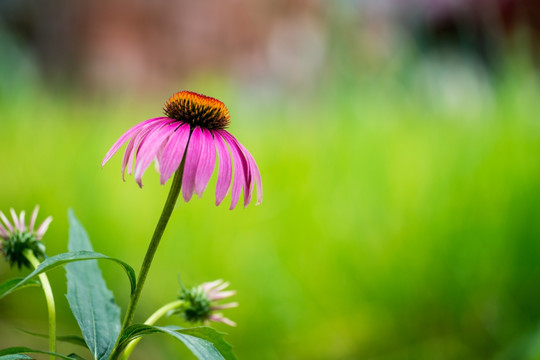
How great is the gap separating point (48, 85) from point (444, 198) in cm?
212

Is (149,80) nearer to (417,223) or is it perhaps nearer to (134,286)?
(417,223)

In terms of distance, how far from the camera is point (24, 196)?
109cm

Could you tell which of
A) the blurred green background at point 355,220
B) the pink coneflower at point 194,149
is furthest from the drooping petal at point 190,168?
the blurred green background at point 355,220

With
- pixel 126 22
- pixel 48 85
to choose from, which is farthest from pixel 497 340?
pixel 126 22

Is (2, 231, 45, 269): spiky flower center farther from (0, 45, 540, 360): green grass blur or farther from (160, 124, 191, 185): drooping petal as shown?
(0, 45, 540, 360): green grass blur

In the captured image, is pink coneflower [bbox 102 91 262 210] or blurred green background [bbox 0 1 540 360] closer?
pink coneflower [bbox 102 91 262 210]

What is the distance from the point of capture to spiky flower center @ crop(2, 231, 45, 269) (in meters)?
0.25

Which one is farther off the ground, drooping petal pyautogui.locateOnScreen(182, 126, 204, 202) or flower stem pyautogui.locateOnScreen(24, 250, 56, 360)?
drooping petal pyautogui.locateOnScreen(182, 126, 204, 202)

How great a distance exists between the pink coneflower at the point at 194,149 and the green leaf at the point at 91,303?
0.05 metres

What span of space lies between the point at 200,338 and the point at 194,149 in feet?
0.22

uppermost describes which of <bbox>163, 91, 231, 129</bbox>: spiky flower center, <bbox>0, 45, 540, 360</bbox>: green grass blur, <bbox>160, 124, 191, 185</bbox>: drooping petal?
<bbox>163, 91, 231, 129</bbox>: spiky flower center

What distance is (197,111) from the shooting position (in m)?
0.24

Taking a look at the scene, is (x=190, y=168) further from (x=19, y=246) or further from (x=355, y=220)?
(x=355, y=220)

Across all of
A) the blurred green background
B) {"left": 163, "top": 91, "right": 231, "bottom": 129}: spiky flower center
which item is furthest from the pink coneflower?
the blurred green background
